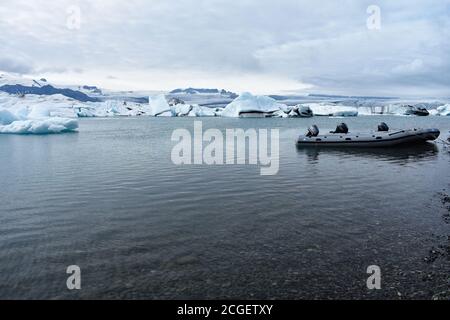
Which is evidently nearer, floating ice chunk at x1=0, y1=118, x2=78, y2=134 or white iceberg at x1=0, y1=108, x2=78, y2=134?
floating ice chunk at x1=0, y1=118, x2=78, y2=134

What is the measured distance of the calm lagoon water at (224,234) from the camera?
10039mm

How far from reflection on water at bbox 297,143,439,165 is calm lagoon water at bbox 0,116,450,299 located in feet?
27.4

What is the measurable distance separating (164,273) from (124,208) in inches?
309

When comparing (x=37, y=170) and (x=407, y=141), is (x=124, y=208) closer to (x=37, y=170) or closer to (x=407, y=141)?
(x=37, y=170)

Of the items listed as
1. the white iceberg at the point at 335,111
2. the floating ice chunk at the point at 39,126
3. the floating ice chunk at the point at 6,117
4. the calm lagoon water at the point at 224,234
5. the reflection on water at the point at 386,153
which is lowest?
the calm lagoon water at the point at 224,234

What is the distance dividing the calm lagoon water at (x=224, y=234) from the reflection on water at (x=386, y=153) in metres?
8.34

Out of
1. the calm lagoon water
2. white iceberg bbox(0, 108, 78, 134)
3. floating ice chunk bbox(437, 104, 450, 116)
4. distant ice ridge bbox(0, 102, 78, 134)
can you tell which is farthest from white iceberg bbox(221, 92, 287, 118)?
the calm lagoon water

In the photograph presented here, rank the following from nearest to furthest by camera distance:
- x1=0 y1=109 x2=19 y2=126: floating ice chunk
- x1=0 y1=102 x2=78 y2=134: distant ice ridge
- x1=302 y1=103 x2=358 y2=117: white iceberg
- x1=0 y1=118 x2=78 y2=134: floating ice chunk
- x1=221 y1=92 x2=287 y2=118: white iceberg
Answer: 1. x1=0 y1=118 x2=78 y2=134: floating ice chunk
2. x1=0 y1=102 x2=78 y2=134: distant ice ridge
3. x1=0 y1=109 x2=19 y2=126: floating ice chunk
4. x1=221 y1=92 x2=287 y2=118: white iceberg
5. x1=302 y1=103 x2=358 y2=117: white iceberg

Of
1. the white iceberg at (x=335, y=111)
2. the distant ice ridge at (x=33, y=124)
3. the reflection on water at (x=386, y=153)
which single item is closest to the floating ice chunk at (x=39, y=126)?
the distant ice ridge at (x=33, y=124)

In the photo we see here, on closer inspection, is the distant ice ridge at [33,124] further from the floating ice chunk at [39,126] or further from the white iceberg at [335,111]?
the white iceberg at [335,111]

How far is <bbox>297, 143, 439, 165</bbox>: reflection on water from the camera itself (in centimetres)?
3559

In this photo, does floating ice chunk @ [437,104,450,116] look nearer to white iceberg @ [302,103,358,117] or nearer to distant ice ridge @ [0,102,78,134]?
white iceberg @ [302,103,358,117]
